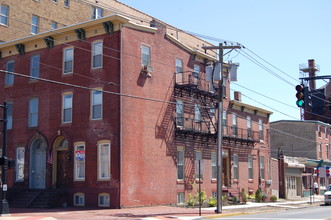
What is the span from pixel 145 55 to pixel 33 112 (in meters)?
8.89

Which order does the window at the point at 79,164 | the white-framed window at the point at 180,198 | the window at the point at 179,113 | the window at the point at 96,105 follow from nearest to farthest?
the window at the point at 96,105 → the window at the point at 79,164 → the white-framed window at the point at 180,198 → the window at the point at 179,113

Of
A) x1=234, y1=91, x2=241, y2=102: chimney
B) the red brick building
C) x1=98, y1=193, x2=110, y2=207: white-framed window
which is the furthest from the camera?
x1=234, y1=91, x2=241, y2=102: chimney

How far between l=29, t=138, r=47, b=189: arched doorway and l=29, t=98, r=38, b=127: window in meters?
1.22

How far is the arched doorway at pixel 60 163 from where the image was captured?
30516 millimetres

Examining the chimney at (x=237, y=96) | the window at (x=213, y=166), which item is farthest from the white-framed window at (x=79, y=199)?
the chimney at (x=237, y=96)

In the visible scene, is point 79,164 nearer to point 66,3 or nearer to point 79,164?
point 79,164

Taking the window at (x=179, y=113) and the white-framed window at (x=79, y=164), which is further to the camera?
the window at (x=179, y=113)

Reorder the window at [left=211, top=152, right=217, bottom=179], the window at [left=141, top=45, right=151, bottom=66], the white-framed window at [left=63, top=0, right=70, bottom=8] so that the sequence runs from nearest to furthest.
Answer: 1. the window at [left=141, top=45, right=151, bottom=66]
2. the window at [left=211, top=152, right=217, bottom=179]
3. the white-framed window at [left=63, top=0, right=70, bottom=8]

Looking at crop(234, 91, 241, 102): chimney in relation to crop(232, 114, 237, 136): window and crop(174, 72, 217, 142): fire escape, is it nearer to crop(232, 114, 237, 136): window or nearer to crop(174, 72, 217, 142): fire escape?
crop(232, 114, 237, 136): window

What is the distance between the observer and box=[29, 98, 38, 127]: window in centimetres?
3196

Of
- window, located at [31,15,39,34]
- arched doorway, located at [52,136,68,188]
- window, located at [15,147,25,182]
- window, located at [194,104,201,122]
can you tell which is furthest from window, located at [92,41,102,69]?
window, located at [31,15,39,34]

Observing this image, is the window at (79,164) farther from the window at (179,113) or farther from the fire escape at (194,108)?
the window at (179,113)

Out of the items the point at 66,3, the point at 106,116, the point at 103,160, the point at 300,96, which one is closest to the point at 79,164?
the point at 103,160

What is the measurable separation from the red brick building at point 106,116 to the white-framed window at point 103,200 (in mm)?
61
